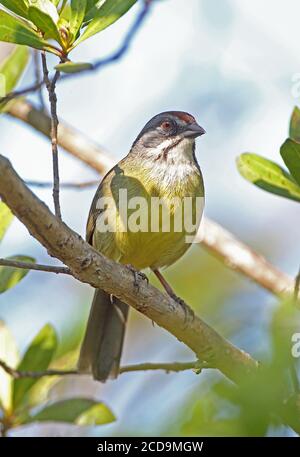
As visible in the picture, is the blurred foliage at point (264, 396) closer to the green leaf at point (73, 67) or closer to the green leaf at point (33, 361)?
the green leaf at point (73, 67)

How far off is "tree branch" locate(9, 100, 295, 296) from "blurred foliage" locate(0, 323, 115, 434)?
1.32 meters

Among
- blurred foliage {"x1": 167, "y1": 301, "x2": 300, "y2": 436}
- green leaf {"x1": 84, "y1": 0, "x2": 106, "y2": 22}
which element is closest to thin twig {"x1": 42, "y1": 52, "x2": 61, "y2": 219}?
green leaf {"x1": 84, "y1": 0, "x2": 106, "y2": 22}

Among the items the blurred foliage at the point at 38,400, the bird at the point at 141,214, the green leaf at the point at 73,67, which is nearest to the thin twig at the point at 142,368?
the blurred foliage at the point at 38,400

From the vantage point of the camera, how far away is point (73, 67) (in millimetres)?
2947

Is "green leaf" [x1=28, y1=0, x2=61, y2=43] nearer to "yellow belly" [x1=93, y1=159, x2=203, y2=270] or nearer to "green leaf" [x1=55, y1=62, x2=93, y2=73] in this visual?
"green leaf" [x1=55, y1=62, x2=93, y2=73]

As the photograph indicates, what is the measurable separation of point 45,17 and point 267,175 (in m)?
1.48

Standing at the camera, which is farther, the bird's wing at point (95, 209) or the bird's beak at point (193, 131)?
the bird's beak at point (193, 131)

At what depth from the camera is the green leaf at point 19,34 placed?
10.4 ft

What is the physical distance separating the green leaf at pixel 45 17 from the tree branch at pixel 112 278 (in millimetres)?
710

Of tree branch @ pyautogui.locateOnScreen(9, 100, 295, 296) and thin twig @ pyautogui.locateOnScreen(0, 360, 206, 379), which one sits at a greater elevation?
tree branch @ pyautogui.locateOnScreen(9, 100, 295, 296)

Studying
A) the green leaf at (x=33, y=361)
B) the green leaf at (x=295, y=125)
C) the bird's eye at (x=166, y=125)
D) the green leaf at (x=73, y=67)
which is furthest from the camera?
the bird's eye at (x=166, y=125)

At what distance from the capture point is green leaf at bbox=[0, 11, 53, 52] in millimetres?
3164

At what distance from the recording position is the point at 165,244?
4715mm

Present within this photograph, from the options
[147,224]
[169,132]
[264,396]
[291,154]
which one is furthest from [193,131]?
[264,396]
